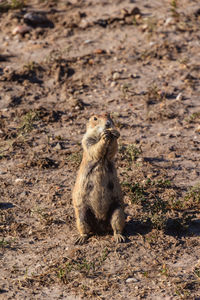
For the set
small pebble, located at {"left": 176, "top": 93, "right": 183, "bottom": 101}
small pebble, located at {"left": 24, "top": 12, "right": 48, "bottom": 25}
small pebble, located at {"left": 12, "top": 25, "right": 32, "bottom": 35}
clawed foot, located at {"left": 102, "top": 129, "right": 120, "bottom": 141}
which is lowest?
small pebble, located at {"left": 176, "top": 93, "right": 183, "bottom": 101}

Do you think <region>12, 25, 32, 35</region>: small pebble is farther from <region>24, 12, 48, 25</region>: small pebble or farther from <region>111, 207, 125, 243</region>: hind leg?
<region>111, 207, 125, 243</region>: hind leg

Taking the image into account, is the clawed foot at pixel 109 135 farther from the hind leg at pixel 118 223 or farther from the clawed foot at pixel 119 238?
the clawed foot at pixel 119 238

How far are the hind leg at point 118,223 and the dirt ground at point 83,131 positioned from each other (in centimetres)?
10

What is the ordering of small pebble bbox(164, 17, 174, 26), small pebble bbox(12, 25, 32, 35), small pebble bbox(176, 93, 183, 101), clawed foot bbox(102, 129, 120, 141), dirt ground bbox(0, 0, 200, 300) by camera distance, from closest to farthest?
dirt ground bbox(0, 0, 200, 300), clawed foot bbox(102, 129, 120, 141), small pebble bbox(176, 93, 183, 101), small pebble bbox(12, 25, 32, 35), small pebble bbox(164, 17, 174, 26)

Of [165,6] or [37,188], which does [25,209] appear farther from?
[165,6]

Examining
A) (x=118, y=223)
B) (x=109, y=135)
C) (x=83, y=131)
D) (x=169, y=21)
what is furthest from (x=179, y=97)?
(x=118, y=223)

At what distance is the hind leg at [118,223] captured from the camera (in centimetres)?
613

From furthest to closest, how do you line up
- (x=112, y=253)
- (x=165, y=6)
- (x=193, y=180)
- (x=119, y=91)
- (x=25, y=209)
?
1. (x=165, y=6)
2. (x=119, y=91)
3. (x=193, y=180)
4. (x=25, y=209)
5. (x=112, y=253)

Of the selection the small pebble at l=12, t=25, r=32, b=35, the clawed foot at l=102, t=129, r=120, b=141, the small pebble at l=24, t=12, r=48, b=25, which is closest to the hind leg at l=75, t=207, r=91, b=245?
the clawed foot at l=102, t=129, r=120, b=141

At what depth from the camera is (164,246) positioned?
20.3 ft

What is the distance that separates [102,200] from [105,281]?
0.97m

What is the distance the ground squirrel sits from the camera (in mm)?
6047

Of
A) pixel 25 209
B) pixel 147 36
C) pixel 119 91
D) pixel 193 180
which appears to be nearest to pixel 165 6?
pixel 147 36

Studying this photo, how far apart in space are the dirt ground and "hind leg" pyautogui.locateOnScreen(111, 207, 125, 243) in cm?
10
